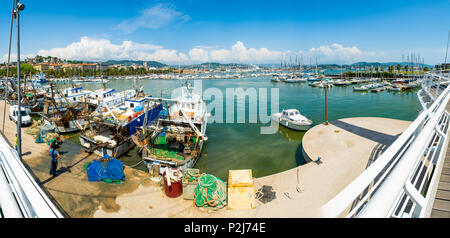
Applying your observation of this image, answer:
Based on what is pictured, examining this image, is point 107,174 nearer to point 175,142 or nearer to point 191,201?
point 191,201

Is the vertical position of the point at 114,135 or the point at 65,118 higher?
the point at 65,118

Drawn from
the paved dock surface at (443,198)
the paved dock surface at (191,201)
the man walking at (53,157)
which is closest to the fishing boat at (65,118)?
the paved dock surface at (191,201)

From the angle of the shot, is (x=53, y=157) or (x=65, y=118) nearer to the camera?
(x=53, y=157)

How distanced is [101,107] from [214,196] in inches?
885

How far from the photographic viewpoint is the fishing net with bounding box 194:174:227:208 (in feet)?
23.6

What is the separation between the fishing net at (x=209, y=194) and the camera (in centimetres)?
719

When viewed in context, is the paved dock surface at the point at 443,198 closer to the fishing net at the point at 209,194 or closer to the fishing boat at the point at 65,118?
the fishing net at the point at 209,194

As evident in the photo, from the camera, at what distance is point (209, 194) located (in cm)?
727

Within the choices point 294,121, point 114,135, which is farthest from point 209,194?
point 294,121

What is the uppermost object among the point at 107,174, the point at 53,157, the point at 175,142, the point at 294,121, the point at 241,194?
the point at 294,121
